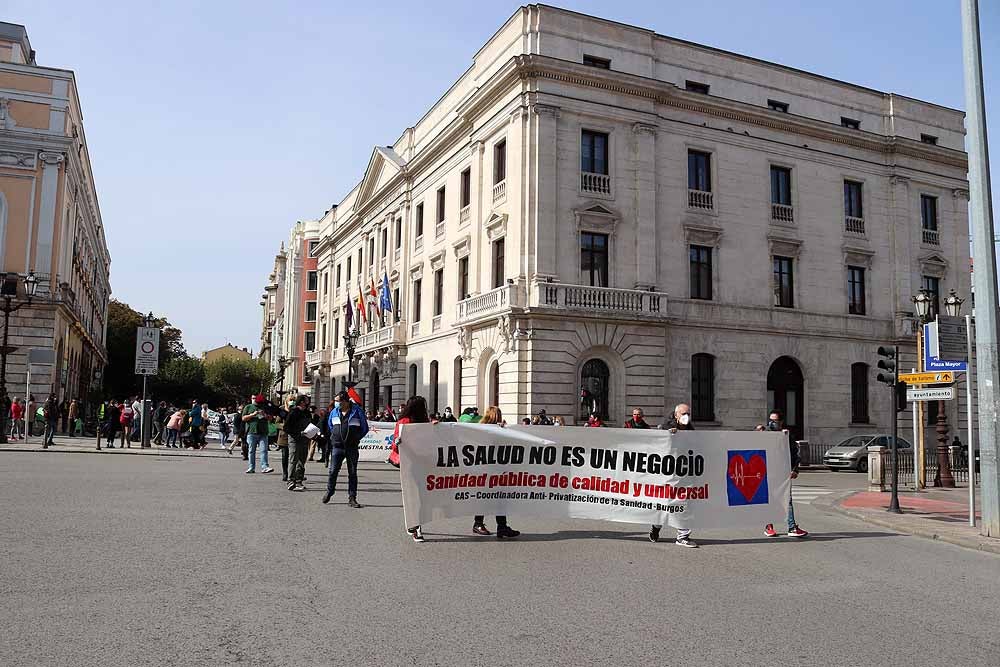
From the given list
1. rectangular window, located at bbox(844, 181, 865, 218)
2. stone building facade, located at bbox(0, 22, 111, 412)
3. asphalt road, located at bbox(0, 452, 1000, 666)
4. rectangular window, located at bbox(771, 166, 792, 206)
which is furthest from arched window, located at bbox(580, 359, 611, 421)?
stone building facade, located at bbox(0, 22, 111, 412)

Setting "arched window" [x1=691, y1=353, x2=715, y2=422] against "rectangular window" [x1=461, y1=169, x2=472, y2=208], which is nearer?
"arched window" [x1=691, y1=353, x2=715, y2=422]

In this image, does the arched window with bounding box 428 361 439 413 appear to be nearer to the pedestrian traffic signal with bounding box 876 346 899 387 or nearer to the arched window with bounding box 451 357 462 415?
the arched window with bounding box 451 357 462 415

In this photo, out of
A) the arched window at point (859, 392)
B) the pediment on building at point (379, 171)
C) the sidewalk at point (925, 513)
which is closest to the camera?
the sidewalk at point (925, 513)

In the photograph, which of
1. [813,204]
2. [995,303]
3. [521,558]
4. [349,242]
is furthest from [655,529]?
[349,242]

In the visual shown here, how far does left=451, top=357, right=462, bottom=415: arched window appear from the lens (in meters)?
35.8

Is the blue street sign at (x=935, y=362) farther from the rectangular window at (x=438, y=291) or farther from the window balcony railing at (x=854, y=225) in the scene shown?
the rectangular window at (x=438, y=291)

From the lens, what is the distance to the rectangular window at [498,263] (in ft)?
108

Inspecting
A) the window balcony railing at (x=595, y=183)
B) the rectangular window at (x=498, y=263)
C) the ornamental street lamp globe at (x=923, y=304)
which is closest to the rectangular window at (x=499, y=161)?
the rectangular window at (x=498, y=263)

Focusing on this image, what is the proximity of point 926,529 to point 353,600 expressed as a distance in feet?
31.7

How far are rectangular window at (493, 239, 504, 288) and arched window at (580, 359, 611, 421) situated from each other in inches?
198

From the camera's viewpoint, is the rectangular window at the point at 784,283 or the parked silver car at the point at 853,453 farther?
the rectangular window at the point at 784,283

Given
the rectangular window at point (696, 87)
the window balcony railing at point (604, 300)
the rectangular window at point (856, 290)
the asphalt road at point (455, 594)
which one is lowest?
the asphalt road at point (455, 594)

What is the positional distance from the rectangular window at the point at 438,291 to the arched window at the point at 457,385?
4.33m

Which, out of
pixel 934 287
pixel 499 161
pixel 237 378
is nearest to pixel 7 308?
pixel 499 161
